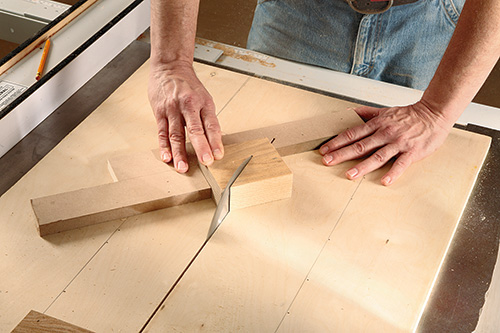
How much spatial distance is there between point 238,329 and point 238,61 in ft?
3.91

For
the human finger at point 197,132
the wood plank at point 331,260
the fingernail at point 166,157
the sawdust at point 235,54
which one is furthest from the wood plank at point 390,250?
the sawdust at point 235,54

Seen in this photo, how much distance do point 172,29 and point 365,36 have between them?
0.74 m

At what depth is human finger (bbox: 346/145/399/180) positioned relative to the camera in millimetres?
1688

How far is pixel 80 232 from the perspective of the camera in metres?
1.49

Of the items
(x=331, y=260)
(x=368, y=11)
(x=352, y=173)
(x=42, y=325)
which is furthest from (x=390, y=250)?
(x=368, y=11)

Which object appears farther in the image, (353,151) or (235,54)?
(235,54)

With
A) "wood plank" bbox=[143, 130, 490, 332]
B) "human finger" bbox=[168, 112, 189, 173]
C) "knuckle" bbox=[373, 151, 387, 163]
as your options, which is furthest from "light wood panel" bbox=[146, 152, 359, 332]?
"human finger" bbox=[168, 112, 189, 173]

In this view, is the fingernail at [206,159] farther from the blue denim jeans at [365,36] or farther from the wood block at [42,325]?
the blue denim jeans at [365,36]

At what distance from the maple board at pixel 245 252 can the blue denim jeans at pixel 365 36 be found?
507mm

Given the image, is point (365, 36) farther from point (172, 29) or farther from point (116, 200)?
point (116, 200)

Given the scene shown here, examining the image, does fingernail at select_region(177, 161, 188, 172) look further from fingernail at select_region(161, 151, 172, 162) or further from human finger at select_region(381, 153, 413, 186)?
human finger at select_region(381, 153, 413, 186)

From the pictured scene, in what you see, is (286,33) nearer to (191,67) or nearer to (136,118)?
(191,67)

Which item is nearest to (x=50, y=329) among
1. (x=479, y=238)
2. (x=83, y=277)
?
(x=83, y=277)

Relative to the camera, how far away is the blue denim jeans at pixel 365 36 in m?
2.10
